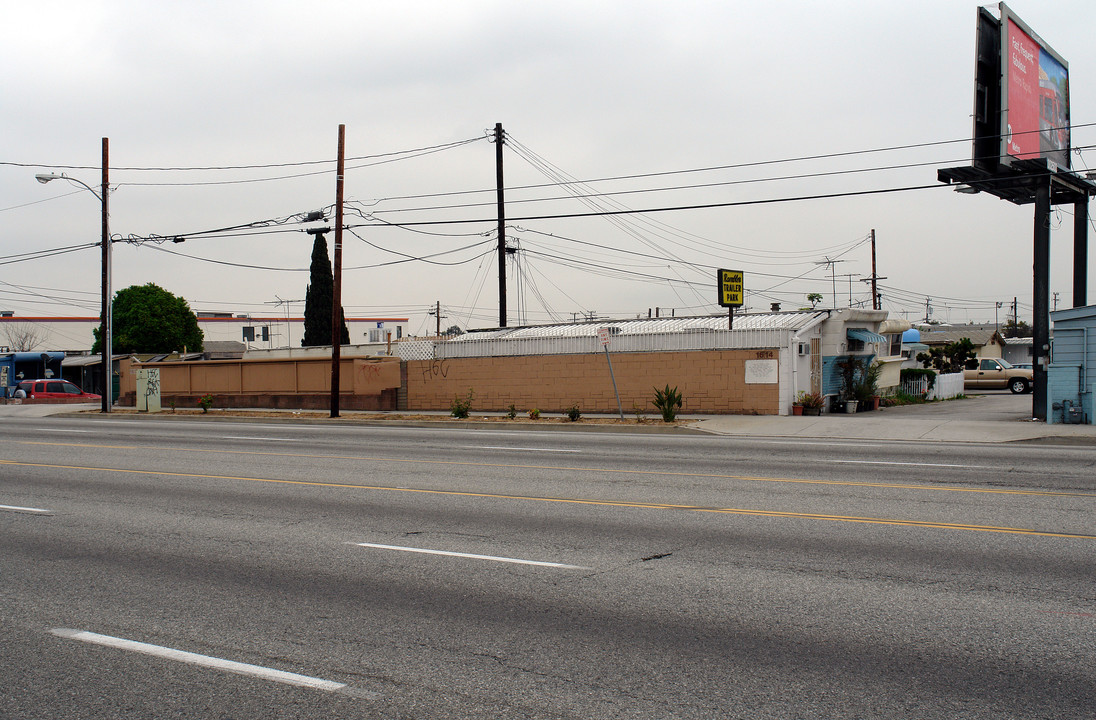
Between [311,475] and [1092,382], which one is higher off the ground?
[1092,382]

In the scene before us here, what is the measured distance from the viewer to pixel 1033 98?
24688mm

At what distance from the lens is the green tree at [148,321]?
67.4m

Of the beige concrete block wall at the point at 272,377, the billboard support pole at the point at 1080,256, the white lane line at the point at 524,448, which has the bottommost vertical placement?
the white lane line at the point at 524,448

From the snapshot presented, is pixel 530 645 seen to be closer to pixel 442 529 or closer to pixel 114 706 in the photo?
pixel 114 706

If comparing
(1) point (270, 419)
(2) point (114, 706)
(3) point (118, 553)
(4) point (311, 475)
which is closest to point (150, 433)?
(1) point (270, 419)

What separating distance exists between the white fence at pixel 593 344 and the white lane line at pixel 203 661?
23.7 metres

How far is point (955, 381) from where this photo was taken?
41.8m

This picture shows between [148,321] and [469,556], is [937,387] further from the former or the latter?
[148,321]

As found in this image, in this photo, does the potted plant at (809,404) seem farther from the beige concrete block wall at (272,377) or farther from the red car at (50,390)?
the red car at (50,390)

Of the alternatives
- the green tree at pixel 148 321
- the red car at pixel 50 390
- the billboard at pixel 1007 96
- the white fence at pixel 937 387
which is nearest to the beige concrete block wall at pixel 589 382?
the billboard at pixel 1007 96

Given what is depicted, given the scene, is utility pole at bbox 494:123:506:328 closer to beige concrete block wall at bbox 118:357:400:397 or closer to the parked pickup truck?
beige concrete block wall at bbox 118:357:400:397

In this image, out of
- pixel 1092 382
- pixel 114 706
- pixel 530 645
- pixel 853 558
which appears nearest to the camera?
pixel 114 706

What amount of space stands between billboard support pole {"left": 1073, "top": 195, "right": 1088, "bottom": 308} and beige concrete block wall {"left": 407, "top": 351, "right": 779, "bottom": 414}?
909cm

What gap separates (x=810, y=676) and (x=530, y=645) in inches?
66.7
